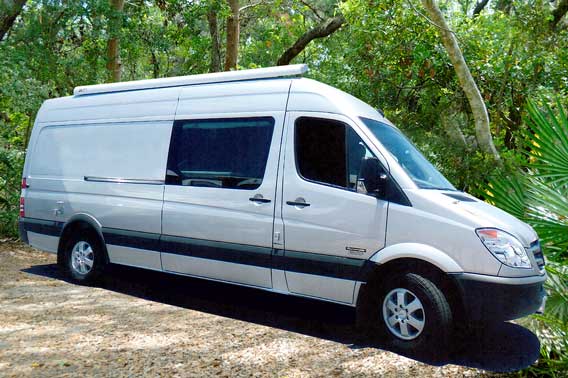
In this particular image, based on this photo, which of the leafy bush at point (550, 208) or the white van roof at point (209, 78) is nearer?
the leafy bush at point (550, 208)

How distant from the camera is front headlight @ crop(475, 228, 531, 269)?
5031 mm

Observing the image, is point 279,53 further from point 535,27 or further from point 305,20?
point 535,27

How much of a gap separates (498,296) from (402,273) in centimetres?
81

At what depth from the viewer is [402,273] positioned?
17.7 ft

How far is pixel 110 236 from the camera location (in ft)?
25.2

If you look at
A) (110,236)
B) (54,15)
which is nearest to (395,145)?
(110,236)

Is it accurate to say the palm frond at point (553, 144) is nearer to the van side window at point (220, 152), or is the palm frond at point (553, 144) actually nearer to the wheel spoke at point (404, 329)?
the wheel spoke at point (404, 329)

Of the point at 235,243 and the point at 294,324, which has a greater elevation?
the point at 235,243

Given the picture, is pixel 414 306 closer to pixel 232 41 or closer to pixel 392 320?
pixel 392 320

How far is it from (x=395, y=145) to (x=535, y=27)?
7.46 m

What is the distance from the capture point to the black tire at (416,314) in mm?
5109

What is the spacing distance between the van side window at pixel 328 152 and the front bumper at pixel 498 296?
135 centimetres

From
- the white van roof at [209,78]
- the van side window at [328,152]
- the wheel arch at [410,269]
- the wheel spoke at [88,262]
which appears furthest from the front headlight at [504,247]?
the wheel spoke at [88,262]

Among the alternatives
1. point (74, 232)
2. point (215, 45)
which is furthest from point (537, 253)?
point (215, 45)
